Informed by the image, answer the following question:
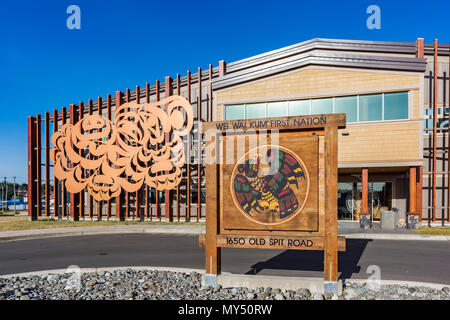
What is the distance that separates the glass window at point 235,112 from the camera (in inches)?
803

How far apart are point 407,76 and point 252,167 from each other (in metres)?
15.0

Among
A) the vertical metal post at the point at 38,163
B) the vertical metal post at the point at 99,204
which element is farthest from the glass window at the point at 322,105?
the vertical metal post at the point at 38,163

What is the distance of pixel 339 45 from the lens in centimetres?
1905

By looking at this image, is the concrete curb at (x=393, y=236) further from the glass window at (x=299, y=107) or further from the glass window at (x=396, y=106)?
the glass window at (x=299, y=107)

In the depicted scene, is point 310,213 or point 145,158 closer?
point 310,213

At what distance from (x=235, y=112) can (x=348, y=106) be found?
6721mm

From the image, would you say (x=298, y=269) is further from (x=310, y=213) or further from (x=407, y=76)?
(x=407, y=76)

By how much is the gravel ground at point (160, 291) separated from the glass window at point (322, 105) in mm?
13792

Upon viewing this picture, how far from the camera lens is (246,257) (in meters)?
9.78

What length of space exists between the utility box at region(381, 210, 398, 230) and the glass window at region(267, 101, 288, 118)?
7907mm

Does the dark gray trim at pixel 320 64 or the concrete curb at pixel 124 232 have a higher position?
the dark gray trim at pixel 320 64

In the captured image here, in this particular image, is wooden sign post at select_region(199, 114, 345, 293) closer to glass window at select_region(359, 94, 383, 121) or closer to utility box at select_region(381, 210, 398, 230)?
utility box at select_region(381, 210, 398, 230)

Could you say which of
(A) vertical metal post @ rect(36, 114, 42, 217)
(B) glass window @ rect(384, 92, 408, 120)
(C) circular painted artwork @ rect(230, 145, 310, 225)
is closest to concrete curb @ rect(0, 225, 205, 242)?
(A) vertical metal post @ rect(36, 114, 42, 217)
